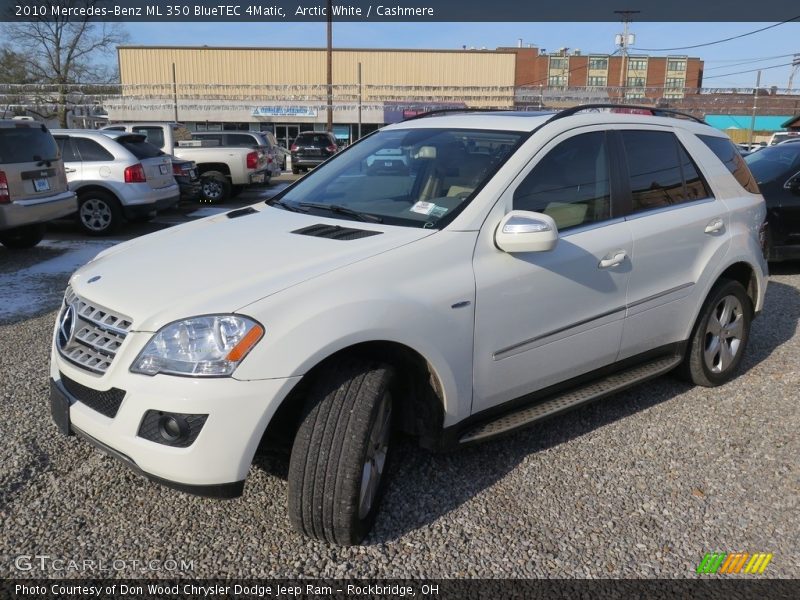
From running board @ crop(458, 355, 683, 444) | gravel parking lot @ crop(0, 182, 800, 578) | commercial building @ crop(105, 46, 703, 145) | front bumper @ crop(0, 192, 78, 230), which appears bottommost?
gravel parking lot @ crop(0, 182, 800, 578)

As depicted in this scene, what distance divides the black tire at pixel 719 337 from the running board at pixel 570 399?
224mm

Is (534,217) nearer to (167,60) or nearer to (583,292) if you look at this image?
(583,292)

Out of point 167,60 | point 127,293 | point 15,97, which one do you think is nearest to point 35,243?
point 127,293

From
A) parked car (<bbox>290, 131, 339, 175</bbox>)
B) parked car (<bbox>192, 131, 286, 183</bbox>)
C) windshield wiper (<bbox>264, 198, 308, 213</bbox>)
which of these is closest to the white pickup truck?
parked car (<bbox>192, 131, 286, 183</bbox>)

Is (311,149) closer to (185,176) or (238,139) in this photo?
(238,139)

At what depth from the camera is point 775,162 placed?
834 centimetres

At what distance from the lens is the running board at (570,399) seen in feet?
10.3

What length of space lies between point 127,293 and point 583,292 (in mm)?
2136

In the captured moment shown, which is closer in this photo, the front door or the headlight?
the headlight

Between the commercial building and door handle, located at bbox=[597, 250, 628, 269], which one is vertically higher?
the commercial building

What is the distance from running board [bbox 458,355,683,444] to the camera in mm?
3131

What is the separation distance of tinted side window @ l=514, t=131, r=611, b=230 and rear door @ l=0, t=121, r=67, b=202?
7.03 meters

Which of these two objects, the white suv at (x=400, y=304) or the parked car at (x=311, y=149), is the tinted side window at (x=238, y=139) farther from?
the white suv at (x=400, y=304)

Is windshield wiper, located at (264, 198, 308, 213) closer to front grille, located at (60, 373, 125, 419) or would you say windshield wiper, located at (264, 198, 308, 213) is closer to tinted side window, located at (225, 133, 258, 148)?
front grille, located at (60, 373, 125, 419)
